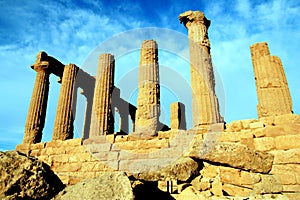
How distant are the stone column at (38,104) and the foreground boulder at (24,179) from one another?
355 inches

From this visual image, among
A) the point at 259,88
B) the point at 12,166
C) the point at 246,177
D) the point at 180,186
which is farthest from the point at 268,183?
the point at 12,166

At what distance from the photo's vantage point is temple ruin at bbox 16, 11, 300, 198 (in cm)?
547

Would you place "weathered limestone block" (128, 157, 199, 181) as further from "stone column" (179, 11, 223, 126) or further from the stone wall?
"stone column" (179, 11, 223, 126)

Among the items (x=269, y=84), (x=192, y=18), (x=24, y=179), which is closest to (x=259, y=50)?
(x=269, y=84)

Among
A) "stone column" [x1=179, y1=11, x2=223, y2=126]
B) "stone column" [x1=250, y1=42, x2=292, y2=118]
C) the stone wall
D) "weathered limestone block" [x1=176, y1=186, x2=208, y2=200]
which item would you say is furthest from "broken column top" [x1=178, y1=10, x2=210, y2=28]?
"weathered limestone block" [x1=176, y1=186, x2=208, y2=200]

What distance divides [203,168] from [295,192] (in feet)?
7.11

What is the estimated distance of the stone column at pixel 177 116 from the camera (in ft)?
53.7

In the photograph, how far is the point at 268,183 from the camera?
5285mm

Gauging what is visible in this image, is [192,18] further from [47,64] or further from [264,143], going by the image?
[47,64]

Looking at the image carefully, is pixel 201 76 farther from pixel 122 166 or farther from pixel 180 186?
pixel 180 186

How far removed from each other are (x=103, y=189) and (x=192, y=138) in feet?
14.8

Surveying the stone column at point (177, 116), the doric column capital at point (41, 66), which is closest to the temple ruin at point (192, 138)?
the doric column capital at point (41, 66)

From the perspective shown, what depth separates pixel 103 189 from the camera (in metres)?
3.96

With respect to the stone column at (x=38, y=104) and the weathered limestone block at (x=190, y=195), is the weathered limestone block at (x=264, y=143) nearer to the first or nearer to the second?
the weathered limestone block at (x=190, y=195)
